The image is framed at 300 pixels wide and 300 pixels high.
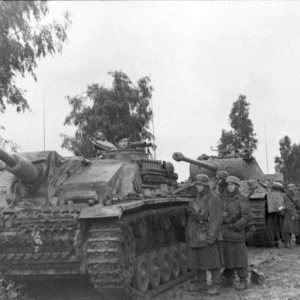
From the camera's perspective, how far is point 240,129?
39.3 metres

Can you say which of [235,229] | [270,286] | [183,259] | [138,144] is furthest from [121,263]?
[138,144]

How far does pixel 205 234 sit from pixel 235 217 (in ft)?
1.84

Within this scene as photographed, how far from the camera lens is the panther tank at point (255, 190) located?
1492cm

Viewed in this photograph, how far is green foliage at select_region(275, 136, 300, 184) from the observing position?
51.7 m

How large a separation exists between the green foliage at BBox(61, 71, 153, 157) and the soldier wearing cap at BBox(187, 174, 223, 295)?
1701cm

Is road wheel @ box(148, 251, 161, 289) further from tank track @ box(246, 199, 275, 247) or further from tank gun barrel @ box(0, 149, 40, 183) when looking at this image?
tank track @ box(246, 199, 275, 247)

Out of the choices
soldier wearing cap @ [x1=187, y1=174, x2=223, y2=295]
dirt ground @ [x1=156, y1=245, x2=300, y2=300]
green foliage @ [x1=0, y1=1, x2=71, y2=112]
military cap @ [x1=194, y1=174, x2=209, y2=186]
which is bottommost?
dirt ground @ [x1=156, y1=245, x2=300, y2=300]

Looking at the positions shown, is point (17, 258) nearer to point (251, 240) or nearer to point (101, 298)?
point (101, 298)

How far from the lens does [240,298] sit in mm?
8469

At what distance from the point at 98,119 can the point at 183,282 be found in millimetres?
16531

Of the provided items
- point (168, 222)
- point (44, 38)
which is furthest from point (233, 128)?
point (168, 222)

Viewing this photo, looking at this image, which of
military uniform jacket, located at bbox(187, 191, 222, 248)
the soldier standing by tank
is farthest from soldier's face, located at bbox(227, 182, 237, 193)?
military uniform jacket, located at bbox(187, 191, 222, 248)

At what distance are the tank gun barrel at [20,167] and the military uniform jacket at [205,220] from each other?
2633 millimetres

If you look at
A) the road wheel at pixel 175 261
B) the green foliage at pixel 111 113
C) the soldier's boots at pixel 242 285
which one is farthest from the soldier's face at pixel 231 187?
the green foliage at pixel 111 113
